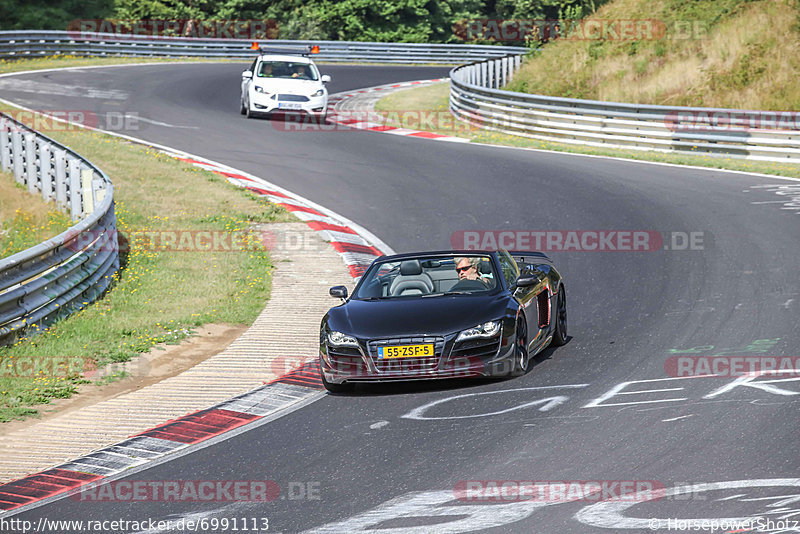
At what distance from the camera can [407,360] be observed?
9664 millimetres

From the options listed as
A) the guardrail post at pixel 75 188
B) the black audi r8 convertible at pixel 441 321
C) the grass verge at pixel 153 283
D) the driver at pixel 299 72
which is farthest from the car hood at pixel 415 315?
the driver at pixel 299 72

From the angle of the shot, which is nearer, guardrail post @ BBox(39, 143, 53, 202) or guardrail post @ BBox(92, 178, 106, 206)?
guardrail post @ BBox(92, 178, 106, 206)

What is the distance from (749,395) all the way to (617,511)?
299 cm

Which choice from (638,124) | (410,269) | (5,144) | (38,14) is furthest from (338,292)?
(38,14)

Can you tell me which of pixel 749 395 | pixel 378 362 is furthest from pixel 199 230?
pixel 749 395

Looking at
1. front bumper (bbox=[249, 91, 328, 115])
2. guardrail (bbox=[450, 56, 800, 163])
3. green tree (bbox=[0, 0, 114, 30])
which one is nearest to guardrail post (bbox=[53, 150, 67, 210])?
front bumper (bbox=[249, 91, 328, 115])

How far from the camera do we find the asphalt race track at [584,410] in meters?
6.85

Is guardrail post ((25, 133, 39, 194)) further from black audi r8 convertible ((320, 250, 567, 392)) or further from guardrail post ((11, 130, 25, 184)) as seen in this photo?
black audi r8 convertible ((320, 250, 567, 392))

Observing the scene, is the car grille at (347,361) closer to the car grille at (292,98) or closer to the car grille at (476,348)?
the car grille at (476,348)

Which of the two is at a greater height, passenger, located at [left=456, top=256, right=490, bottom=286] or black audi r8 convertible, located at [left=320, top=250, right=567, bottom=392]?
passenger, located at [left=456, top=256, right=490, bottom=286]

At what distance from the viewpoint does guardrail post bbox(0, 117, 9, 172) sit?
20.0 metres

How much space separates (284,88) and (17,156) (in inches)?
398

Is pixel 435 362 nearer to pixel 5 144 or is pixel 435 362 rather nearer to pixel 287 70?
pixel 5 144

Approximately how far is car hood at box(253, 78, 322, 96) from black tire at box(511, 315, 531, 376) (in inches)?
761
